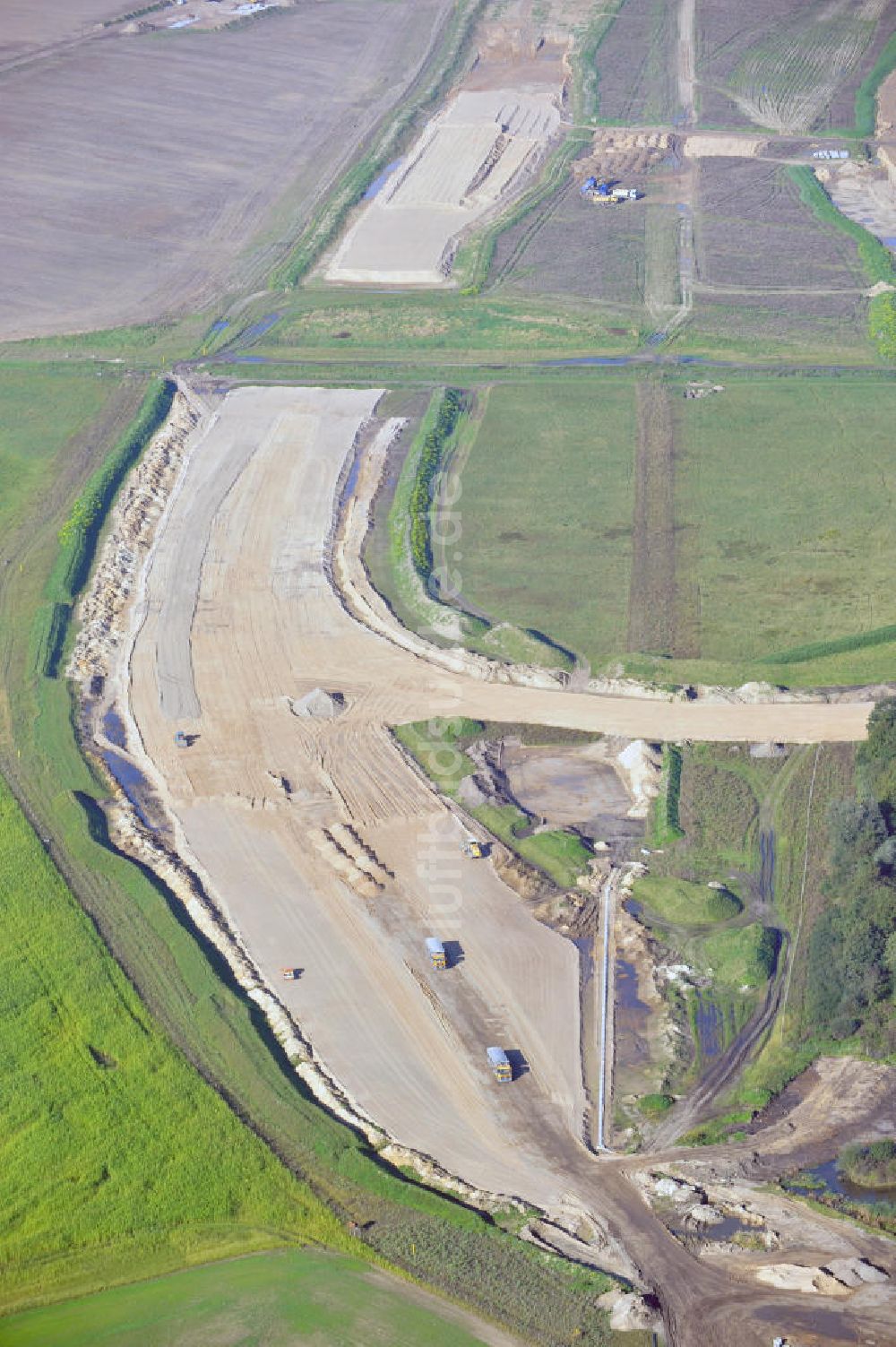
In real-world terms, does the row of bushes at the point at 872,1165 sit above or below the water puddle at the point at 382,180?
below

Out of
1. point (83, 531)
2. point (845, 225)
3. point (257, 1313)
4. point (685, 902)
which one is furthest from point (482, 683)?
point (845, 225)

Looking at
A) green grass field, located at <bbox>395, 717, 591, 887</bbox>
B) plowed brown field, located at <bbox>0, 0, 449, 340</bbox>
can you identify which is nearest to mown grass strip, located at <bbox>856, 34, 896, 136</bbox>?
plowed brown field, located at <bbox>0, 0, 449, 340</bbox>

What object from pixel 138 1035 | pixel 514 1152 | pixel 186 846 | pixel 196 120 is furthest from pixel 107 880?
pixel 196 120

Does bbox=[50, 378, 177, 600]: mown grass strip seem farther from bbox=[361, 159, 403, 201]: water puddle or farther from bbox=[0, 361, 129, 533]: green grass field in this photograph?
bbox=[361, 159, 403, 201]: water puddle

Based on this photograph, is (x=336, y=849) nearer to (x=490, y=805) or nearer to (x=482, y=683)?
(x=490, y=805)

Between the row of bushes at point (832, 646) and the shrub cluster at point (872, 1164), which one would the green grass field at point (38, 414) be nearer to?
the row of bushes at point (832, 646)

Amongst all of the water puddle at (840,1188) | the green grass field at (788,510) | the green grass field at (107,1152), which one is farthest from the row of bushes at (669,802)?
the green grass field at (107,1152)
